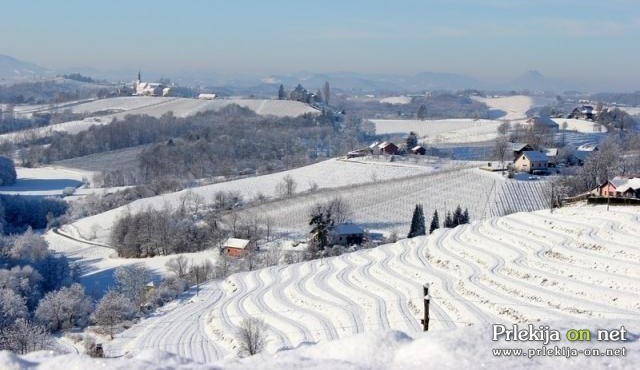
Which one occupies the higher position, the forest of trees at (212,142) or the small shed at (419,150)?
the small shed at (419,150)

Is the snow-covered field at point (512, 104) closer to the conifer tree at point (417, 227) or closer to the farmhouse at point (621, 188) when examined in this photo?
the conifer tree at point (417, 227)

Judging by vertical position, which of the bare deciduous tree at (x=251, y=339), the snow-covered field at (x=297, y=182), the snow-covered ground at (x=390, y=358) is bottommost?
the snow-covered field at (x=297, y=182)

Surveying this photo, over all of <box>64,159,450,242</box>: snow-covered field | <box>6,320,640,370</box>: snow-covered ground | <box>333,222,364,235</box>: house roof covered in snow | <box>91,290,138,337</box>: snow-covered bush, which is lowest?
<box>64,159,450,242</box>: snow-covered field

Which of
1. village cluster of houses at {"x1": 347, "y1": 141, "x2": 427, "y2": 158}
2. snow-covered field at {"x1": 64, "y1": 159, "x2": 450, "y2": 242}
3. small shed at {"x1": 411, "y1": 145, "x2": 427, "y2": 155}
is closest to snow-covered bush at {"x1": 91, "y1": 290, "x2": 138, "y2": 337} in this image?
snow-covered field at {"x1": 64, "y1": 159, "x2": 450, "y2": 242}

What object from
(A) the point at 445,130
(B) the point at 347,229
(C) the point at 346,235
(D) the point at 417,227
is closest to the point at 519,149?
(D) the point at 417,227

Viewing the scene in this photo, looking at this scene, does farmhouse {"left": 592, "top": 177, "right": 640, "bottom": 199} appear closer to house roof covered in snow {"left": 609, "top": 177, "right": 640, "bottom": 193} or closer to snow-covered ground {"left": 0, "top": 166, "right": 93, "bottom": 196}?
house roof covered in snow {"left": 609, "top": 177, "right": 640, "bottom": 193}

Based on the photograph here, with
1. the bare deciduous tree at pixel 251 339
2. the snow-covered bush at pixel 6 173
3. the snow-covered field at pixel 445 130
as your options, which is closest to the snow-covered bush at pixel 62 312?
the bare deciduous tree at pixel 251 339

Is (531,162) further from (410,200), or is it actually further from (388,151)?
(388,151)
